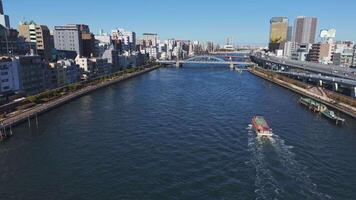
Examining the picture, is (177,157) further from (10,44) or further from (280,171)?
(10,44)

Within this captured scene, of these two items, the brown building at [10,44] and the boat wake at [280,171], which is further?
the brown building at [10,44]

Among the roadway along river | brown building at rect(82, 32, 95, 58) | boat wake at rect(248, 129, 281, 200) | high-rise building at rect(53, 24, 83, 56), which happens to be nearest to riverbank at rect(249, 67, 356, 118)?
the roadway along river

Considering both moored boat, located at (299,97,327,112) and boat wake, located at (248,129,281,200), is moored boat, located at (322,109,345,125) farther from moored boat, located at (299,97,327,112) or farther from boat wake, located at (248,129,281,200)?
boat wake, located at (248,129,281,200)

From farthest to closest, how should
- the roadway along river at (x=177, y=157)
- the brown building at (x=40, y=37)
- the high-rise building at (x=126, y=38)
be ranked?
the high-rise building at (x=126, y=38), the brown building at (x=40, y=37), the roadway along river at (x=177, y=157)

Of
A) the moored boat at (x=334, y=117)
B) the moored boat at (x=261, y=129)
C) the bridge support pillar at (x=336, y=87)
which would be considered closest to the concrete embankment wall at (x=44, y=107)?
the moored boat at (x=261, y=129)

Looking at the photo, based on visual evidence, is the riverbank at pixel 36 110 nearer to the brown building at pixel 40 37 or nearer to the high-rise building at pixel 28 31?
the brown building at pixel 40 37

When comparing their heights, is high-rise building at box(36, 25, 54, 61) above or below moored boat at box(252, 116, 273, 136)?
above
